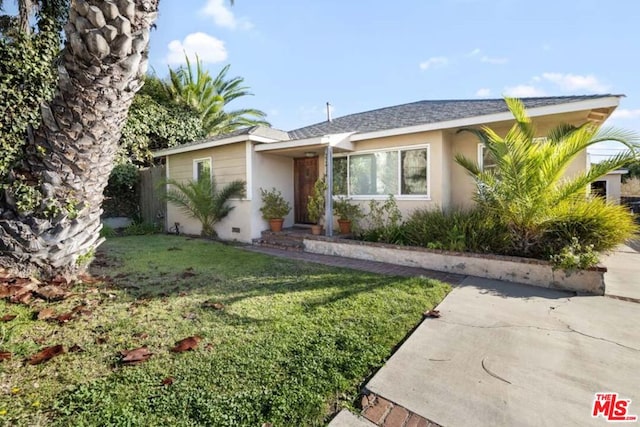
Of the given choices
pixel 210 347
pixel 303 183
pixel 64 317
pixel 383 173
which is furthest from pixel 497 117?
pixel 64 317

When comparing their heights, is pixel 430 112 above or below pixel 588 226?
above

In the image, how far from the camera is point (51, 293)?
12.8 feet

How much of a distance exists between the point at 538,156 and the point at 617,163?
1188mm

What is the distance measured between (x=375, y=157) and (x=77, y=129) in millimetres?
6988

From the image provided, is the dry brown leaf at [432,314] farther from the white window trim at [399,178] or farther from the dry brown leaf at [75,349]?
the white window trim at [399,178]

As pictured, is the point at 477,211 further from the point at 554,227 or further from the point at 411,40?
the point at 411,40

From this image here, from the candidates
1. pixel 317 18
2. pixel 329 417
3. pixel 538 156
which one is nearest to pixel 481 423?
pixel 329 417

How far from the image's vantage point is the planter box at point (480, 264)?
5113 millimetres

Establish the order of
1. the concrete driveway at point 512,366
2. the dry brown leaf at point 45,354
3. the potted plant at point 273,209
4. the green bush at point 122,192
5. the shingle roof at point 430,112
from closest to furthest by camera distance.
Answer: the concrete driveway at point 512,366 < the dry brown leaf at point 45,354 < the shingle roof at point 430,112 < the potted plant at point 273,209 < the green bush at point 122,192

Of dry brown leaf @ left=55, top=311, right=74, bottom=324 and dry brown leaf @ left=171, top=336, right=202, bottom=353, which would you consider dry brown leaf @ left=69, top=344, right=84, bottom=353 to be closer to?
dry brown leaf @ left=55, top=311, right=74, bottom=324

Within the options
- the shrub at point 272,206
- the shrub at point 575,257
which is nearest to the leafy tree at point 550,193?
the shrub at point 575,257

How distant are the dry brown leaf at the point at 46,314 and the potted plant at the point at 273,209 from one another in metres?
6.45

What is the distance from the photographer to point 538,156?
557cm

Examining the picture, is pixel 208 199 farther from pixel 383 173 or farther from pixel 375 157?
pixel 383 173
